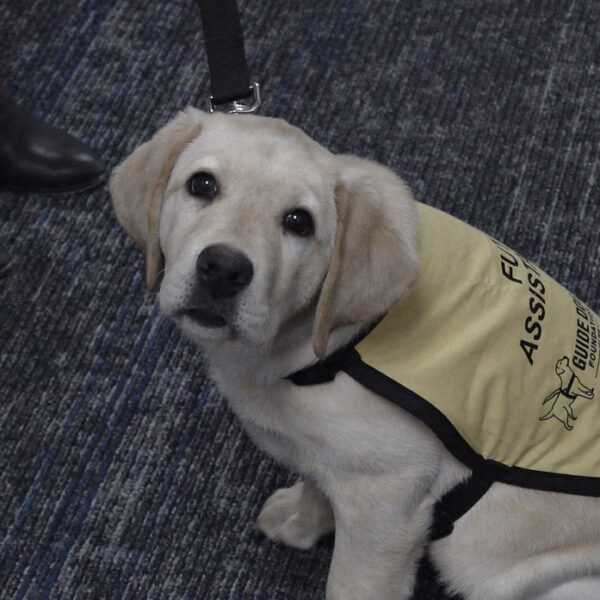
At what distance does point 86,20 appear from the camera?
2607 mm

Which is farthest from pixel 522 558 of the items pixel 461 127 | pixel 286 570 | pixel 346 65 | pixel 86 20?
pixel 86 20

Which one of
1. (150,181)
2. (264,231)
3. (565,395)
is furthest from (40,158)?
(565,395)

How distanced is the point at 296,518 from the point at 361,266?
2.39 feet

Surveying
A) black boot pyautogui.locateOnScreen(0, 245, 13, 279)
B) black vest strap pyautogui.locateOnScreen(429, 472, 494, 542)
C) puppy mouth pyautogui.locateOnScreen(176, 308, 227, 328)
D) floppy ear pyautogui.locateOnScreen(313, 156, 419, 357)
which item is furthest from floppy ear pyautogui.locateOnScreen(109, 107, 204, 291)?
black boot pyautogui.locateOnScreen(0, 245, 13, 279)

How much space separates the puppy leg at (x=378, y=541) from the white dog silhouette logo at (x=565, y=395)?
26cm

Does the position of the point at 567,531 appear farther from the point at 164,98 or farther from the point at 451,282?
the point at 164,98

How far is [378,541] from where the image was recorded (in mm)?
1449

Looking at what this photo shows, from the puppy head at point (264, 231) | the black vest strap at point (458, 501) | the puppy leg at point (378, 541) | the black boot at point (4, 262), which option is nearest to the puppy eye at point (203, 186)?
the puppy head at point (264, 231)

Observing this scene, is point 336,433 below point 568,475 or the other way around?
the other way around

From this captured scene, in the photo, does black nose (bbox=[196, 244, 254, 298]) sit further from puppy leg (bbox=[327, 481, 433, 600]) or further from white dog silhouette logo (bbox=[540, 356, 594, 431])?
white dog silhouette logo (bbox=[540, 356, 594, 431])

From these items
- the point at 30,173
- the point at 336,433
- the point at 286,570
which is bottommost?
the point at 286,570

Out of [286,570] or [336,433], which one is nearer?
[336,433]

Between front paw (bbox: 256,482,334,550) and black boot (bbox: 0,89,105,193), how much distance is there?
3.40 feet

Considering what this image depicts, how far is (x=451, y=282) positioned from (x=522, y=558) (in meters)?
0.50
